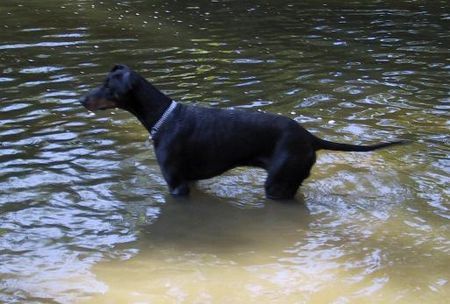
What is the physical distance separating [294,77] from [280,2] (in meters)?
7.67

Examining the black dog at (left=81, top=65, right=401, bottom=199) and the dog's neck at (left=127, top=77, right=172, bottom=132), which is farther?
the dog's neck at (left=127, top=77, right=172, bottom=132)

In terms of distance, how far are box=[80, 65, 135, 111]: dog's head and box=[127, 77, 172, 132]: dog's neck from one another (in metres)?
0.10

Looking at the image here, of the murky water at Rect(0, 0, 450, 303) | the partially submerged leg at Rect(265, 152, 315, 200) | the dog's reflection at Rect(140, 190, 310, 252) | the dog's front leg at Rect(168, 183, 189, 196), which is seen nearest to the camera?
the murky water at Rect(0, 0, 450, 303)

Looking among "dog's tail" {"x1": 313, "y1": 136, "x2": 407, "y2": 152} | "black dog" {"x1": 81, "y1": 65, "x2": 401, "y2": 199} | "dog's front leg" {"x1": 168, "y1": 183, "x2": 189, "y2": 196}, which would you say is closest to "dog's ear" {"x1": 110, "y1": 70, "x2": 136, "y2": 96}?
"black dog" {"x1": 81, "y1": 65, "x2": 401, "y2": 199}

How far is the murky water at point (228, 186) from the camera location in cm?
546

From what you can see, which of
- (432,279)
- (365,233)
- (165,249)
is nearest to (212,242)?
(165,249)

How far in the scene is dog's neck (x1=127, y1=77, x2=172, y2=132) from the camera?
6.74 meters

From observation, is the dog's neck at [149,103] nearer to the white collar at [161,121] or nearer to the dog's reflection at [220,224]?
the white collar at [161,121]

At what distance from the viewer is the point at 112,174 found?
757cm

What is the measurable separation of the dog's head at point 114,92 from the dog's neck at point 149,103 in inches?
3.8

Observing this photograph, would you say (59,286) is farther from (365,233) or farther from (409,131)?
(409,131)

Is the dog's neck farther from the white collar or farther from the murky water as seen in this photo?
the murky water

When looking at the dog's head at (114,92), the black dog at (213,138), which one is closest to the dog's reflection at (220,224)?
the black dog at (213,138)

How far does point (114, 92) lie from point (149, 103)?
342 mm
